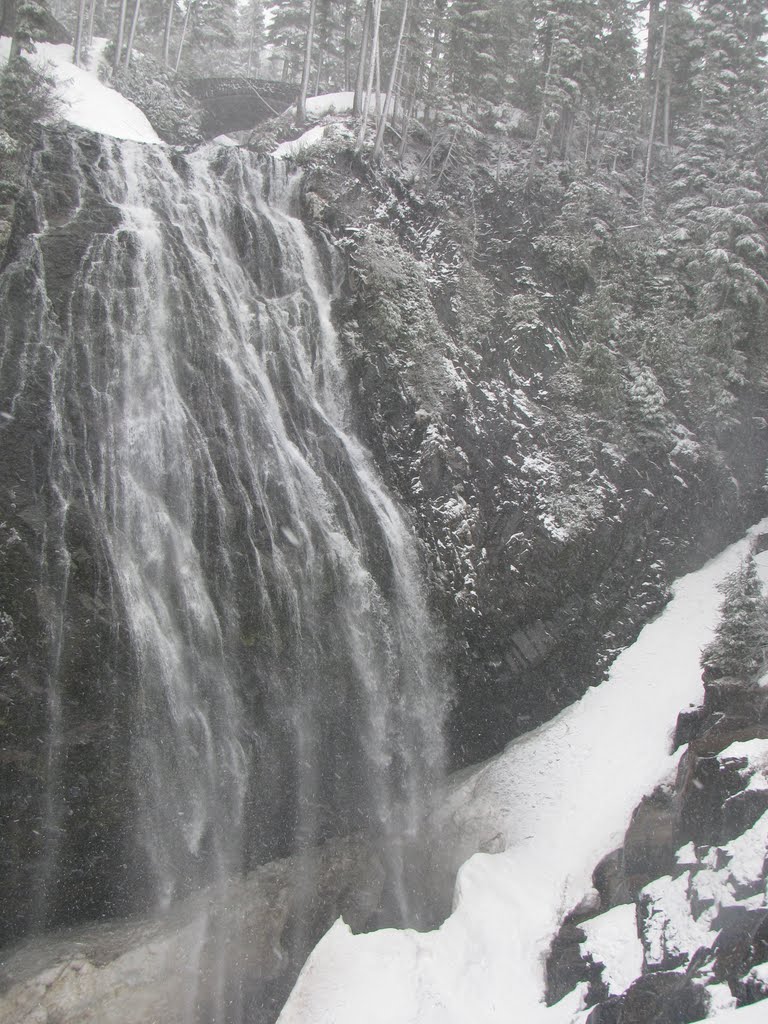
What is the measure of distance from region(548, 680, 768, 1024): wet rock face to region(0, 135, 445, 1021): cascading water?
3796mm

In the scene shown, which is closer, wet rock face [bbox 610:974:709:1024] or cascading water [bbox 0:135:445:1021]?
wet rock face [bbox 610:974:709:1024]

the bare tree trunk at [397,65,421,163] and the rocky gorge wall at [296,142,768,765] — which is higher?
the bare tree trunk at [397,65,421,163]

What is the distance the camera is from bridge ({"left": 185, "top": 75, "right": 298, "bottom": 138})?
29.9m

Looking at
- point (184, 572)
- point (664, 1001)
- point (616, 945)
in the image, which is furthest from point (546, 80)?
point (664, 1001)

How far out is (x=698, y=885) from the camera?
9062mm

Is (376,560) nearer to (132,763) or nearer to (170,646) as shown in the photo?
(170,646)

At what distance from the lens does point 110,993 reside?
29.4 ft

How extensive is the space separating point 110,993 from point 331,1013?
300 cm

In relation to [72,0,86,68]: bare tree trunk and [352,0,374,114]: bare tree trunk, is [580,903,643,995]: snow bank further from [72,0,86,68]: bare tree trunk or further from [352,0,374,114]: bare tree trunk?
[72,0,86,68]: bare tree trunk

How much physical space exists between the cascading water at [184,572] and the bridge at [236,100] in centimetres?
1705

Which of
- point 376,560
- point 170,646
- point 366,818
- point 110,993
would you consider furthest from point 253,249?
point 110,993

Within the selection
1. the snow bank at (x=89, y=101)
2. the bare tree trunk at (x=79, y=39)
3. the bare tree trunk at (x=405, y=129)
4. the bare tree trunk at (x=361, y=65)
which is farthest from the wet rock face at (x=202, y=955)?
the bare tree trunk at (x=79, y=39)

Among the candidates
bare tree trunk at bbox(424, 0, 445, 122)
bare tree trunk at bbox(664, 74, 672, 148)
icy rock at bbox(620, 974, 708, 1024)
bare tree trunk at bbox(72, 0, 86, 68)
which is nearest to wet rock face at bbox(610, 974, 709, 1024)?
icy rock at bbox(620, 974, 708, 1024)

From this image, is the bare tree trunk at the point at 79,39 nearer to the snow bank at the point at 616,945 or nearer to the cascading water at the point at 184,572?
the cascading water at the point at 184,572
